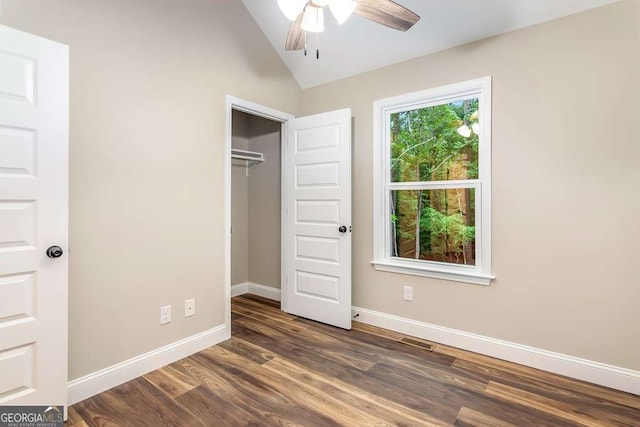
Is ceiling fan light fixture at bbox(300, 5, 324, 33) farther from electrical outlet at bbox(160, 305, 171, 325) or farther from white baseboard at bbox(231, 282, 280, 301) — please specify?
white baseboard at bbox(231, 282, 280, 301)

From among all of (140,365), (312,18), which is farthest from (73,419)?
(312,18)

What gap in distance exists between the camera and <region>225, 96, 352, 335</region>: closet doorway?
120 inches

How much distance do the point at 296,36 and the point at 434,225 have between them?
190 cm

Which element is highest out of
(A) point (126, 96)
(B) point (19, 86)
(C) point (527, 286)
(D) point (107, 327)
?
(A) point (126, 96)

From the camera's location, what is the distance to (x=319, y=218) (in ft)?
10.6

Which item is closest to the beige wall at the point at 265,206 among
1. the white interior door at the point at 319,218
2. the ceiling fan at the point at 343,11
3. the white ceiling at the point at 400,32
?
the white interior door at the point at 319,218

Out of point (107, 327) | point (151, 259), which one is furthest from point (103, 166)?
point (107, 327)

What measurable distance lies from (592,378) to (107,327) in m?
3.22

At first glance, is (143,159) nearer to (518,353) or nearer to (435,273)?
(435,273)

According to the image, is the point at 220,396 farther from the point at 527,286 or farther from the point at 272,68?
the point at 272,68

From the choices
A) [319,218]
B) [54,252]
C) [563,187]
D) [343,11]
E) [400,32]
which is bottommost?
[54,252]

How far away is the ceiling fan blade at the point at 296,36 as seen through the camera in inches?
76.8

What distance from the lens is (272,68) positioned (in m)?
3.27

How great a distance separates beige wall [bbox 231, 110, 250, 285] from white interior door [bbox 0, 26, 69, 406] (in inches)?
94.6
